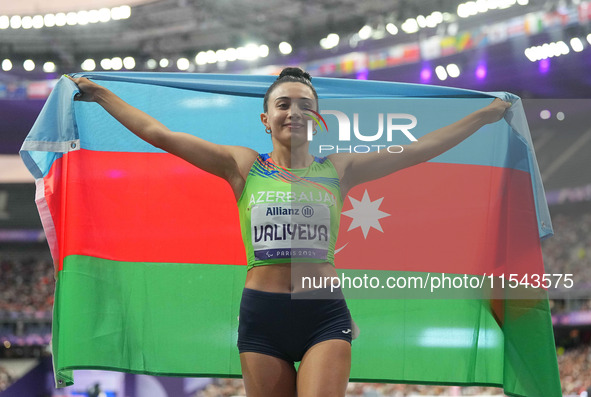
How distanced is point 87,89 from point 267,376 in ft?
6.61

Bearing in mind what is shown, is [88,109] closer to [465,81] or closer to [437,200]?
[437,200]

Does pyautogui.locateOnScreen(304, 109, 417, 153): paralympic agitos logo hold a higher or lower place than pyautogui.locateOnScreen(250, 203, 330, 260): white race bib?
higher

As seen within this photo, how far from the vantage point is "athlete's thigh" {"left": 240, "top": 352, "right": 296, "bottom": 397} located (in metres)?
2.95

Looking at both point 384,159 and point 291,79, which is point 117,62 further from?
point 384,159

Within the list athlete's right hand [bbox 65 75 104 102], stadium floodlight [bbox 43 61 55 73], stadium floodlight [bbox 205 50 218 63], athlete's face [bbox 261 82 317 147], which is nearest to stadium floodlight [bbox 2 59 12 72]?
stadium floodlight [bbox 43 61 55 73]

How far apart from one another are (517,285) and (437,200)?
853mm

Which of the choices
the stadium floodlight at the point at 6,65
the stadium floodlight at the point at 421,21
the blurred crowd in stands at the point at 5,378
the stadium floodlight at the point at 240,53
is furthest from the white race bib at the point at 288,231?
the stadium floodlight at the point at 6,65

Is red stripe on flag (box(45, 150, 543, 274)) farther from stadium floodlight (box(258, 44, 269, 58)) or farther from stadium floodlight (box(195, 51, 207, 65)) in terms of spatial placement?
stadium floodlight (box(195, 51, 207, 65))

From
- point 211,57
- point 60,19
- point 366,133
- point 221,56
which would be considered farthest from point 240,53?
point 366,133

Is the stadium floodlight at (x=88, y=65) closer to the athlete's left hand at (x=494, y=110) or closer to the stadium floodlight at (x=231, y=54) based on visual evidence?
the stadium floodlight at (x=231, y=54)

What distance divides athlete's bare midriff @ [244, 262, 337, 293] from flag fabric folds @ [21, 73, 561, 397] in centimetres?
149

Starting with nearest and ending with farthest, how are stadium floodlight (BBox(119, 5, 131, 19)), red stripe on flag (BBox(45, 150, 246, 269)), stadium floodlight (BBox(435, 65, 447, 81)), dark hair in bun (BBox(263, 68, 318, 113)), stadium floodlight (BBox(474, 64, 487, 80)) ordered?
dark hair in bun (BBox(263, 68, 318, 113)), red stripe on flag (BBox(45, 150, 246, 269)), stadium floodlight (BBox(474, 64, 487, 80)), stadium floodlight (BBox(435, 65, 447, 81)), stadium floodlight (BBox(119, 5, 131, 19))

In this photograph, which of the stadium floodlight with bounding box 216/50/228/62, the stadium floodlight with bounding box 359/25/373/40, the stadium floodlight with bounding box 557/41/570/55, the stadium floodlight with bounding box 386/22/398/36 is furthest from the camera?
the stadium floodlight with bounding box 216/50/228/62

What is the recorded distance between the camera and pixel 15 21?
1989 centimetres
